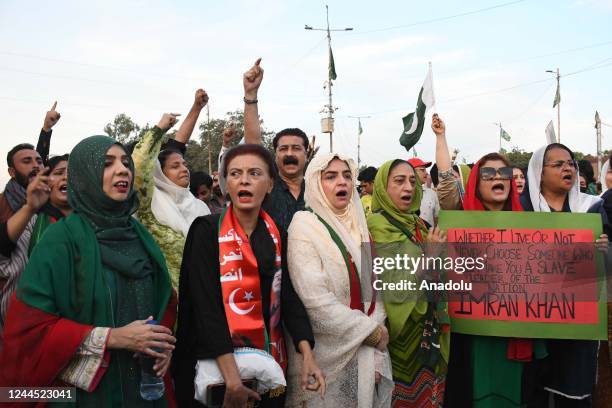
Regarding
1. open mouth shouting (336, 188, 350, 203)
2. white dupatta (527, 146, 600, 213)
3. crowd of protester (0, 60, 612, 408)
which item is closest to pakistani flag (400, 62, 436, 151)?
crowd of protester (0, 60, 612, 408)

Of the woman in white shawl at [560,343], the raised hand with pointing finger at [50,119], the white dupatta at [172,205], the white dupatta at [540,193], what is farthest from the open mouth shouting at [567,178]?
the raised hand with pointing finger at [50,119]

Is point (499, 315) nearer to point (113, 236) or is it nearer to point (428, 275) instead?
point (428, 275)

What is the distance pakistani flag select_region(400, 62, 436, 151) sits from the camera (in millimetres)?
5977

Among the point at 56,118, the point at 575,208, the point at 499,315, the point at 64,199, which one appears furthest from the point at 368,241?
the point at 56,118

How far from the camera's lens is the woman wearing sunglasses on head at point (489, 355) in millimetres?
3713

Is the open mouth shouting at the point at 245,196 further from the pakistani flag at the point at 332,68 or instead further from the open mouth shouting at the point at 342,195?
the pakistani flag at the point at 332,68

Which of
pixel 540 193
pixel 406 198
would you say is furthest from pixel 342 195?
pixel 540 193

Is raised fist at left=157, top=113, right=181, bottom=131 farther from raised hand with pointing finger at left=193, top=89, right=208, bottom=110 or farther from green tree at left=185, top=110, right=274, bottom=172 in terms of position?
green tree at left=185, top=110, right=274, bottom=172

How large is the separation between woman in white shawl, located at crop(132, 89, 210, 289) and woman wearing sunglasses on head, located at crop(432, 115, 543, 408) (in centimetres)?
207

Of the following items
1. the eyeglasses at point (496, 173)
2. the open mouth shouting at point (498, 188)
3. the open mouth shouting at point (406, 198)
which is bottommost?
the open mouth shouting at point (406, 198)

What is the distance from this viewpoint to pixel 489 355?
374cm

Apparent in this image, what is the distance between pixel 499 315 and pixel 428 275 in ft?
1.91

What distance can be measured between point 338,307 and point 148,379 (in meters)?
1.06

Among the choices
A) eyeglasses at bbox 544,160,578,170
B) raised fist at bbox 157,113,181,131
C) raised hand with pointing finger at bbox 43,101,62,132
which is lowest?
eyeglasses at bbox 544,160,578,170
